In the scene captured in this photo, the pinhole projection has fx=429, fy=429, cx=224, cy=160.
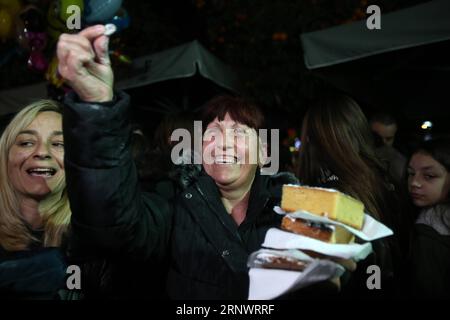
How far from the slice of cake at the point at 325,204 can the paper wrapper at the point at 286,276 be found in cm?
15

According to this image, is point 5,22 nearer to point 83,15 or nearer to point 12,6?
point 12,6

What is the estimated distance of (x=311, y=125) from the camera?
230cm

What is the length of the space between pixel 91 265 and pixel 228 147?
783 millimetres

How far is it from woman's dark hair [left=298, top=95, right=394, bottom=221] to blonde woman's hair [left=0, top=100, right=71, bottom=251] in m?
1.20

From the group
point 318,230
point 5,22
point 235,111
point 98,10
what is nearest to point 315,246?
point 318,230

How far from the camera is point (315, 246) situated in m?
1.27

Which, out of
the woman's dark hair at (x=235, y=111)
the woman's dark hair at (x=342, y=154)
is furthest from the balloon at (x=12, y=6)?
the woman's dark hair at (x=342, y=154)

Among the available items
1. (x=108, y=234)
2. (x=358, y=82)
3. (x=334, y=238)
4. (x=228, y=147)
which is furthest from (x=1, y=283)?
(x=358, y=82)

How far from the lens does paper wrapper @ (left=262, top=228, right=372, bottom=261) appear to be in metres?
1.27

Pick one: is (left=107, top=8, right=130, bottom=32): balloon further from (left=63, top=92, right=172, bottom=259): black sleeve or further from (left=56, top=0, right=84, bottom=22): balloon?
(left=63, top=92, right=172, bottom=259): black sleeve

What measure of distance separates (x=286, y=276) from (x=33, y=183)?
1224 millimetres

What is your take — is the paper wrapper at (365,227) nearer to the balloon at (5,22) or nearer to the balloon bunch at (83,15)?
the balloon bunch at (83,15)

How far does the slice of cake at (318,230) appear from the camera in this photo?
4.31ft

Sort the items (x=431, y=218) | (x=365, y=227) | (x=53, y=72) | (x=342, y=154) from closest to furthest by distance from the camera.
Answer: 1. (x=365, y=227)
2. (x=342, y=154)
3. (x=431, y=218)
4. (x=53, y=72)
